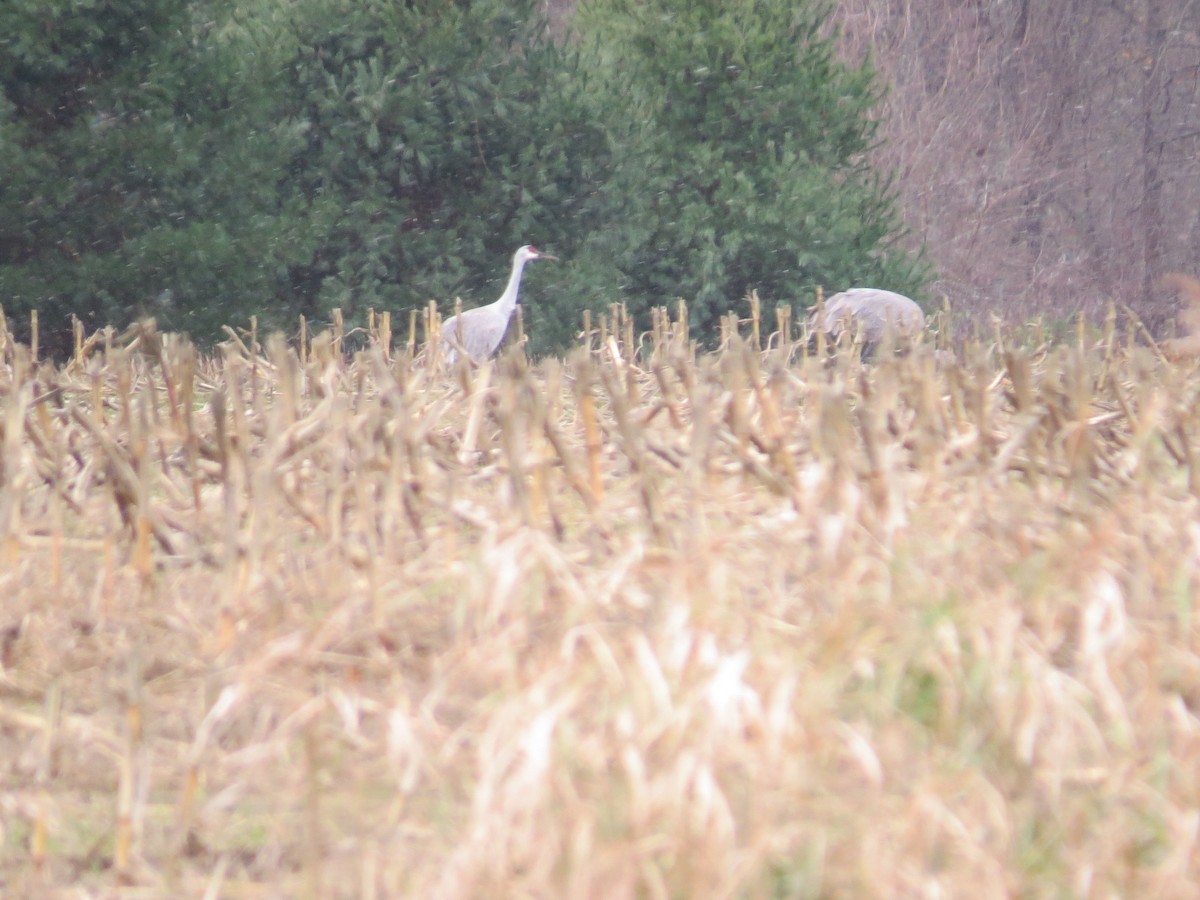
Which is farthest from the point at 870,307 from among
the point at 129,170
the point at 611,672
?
the point at 611,672

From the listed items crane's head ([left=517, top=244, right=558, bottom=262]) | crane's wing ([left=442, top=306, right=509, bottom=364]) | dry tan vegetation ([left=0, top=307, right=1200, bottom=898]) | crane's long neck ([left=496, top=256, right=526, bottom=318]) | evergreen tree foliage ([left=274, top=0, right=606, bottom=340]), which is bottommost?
dry tan vegetation ([left=0, top=307, right=1200, bottom=898])

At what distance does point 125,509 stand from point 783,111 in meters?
11.3

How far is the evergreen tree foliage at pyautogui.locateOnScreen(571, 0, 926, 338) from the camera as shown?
13.7 m

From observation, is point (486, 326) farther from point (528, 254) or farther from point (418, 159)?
point (418, 159)

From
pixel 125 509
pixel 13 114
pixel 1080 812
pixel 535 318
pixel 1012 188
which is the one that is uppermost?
pixel 1012 188

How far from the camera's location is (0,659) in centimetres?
325

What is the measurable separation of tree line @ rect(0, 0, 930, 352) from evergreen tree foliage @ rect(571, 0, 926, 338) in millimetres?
26

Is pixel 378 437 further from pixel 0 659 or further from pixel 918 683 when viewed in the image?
pixel 918 683

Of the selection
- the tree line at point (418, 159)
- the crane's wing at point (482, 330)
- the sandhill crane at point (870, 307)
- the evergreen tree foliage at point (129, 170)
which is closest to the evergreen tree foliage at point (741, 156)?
the tree line at point (418, 159)

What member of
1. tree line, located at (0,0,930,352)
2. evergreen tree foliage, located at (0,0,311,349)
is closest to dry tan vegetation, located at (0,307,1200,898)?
evergreen tree foliage, located at (0,0,311,349)

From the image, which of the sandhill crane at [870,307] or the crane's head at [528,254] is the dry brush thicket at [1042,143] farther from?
the crane's head at [528,254]

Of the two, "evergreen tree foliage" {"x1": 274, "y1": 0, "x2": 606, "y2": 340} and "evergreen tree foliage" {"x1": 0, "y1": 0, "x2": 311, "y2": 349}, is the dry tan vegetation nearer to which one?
"evergreen tree foliage" {"x1": 0, "y1": 0, "x2": 311, "y2": 349}

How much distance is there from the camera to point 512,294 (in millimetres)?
11234

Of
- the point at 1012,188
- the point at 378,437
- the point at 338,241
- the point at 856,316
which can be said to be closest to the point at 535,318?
the point at 338,241
